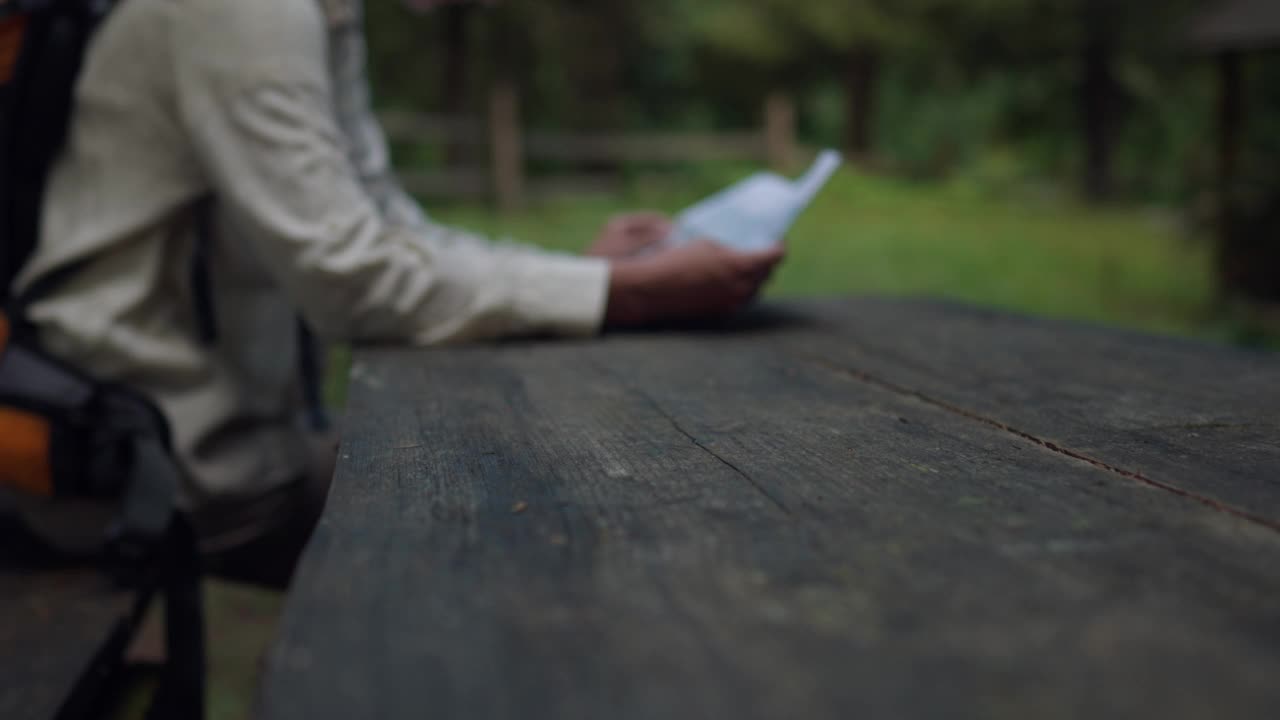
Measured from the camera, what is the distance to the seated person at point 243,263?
1284 millimetres

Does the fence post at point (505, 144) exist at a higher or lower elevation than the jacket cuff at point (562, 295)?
higher

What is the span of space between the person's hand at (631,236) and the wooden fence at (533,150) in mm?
9883

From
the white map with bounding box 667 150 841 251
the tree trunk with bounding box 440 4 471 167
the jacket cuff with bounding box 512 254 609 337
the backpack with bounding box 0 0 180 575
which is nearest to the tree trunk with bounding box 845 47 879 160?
the tree trunk with bounding box 440 4 471 167

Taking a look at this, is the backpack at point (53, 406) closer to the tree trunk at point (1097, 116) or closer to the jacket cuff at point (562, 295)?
the jacket cuff at point (562, 295)

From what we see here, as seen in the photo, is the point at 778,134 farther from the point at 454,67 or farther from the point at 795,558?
the point at 795,558

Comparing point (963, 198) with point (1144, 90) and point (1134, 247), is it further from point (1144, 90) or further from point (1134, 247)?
point (1144, 90)

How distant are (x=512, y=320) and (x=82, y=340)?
1.71ft

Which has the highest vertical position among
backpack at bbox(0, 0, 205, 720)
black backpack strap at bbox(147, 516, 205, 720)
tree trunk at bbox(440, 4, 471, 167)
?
tree trunk at bbox(440, 4, 471, 167)

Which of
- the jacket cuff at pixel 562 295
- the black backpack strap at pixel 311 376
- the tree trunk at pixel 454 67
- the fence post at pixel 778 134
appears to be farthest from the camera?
the fence post at pixel 778 134

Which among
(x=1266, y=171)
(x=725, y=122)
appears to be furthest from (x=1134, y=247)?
(x=725, y=122)

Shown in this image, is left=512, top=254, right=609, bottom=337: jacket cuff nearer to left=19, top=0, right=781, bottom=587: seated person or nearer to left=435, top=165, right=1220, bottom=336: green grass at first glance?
left=19, top=0, right=781, bottom=587: seated person

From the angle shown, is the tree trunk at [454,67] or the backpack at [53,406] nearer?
the backpack at [53,406]

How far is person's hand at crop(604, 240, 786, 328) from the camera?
1.42 meters

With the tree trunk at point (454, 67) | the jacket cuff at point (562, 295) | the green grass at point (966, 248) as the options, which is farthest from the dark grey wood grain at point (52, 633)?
the tree trunk at point (454, 67)
